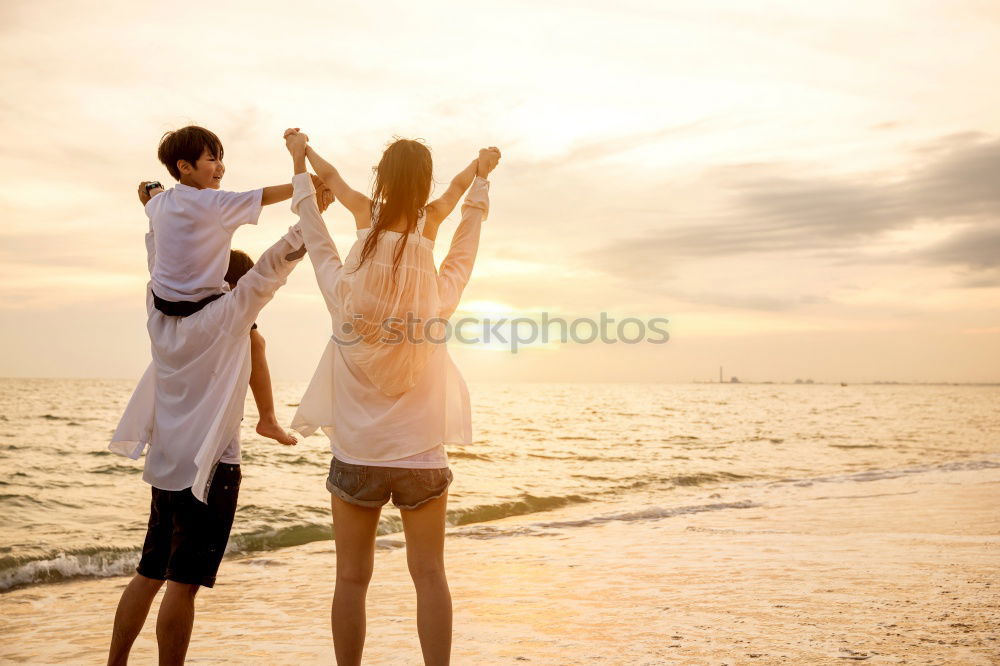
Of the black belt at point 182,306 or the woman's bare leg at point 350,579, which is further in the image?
the black belt at point 182,306

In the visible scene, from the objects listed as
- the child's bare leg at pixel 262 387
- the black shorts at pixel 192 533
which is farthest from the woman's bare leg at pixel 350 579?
the child's bare leg at pixel 262 387

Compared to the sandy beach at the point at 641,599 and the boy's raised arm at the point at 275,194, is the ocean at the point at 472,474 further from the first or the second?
the boy's raised arm at the point at 275,194

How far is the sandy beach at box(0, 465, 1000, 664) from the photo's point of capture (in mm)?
4062

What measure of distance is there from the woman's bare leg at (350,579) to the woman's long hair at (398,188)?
0.88 metres

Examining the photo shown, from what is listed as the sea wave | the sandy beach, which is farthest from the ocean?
the sandy beach

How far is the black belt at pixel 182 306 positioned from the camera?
309 centimetres

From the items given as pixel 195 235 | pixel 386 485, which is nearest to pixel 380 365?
pixel 386 485

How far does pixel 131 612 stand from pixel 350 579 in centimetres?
92

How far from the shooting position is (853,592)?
489 centimetres

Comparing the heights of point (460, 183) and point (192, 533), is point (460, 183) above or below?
above

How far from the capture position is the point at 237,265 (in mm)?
3512

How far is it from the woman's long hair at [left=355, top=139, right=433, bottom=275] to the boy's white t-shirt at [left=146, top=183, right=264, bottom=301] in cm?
49

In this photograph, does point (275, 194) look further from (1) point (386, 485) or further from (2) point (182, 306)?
(1) point (386, 485)

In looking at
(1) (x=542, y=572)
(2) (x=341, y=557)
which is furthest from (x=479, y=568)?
(2) (x=341, y=557)
